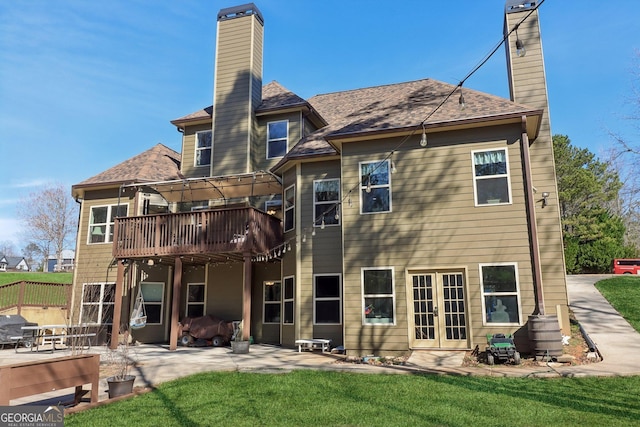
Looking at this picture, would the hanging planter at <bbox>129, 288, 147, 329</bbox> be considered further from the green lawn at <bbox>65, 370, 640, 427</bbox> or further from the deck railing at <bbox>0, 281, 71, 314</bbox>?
the green lawn at <bbox>65, 370, 640, 427</bbox>

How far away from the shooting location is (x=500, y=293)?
10.5m

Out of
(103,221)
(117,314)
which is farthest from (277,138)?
(117,314)

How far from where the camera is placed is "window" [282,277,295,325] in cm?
1365

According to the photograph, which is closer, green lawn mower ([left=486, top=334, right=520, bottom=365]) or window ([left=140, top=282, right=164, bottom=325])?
A: green lawn mower ([left=486, top=334, right=520, bottom=365])

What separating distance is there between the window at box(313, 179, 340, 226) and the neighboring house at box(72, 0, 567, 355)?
0.15 feet

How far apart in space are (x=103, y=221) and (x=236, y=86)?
7553mm

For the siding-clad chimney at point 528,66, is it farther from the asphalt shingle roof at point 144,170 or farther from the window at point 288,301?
the asphalt shingle roof at point 144,170

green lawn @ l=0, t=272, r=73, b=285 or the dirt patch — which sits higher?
green lawn @ l=0, t=272, r=73, b=285

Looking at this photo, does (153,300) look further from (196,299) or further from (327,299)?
(327,299)

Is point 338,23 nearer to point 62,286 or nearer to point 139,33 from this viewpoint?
point 139,33

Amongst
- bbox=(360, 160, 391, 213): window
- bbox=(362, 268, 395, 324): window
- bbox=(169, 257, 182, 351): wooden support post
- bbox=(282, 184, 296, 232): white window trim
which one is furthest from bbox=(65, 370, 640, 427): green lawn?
bbox=(282, 184, 296, 232): white window trim

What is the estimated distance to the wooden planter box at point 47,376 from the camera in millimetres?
5098

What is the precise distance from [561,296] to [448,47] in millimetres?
6748

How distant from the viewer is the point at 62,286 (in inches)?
744
